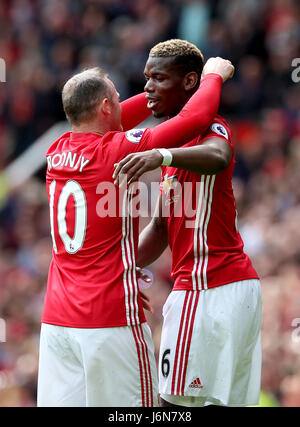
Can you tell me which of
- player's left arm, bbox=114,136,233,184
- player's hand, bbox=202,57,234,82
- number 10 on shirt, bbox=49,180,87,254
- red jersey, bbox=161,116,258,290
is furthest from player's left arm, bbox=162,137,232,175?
number 10 on shirt, bbox=49,180,87,254

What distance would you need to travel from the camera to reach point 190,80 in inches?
195

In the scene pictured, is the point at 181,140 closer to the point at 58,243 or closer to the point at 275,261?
the point at 58,243

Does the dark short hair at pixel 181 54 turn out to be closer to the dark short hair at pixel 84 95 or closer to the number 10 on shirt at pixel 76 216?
the dark short hair at pixel 84 95

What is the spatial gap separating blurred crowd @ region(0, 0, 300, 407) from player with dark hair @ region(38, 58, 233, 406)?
3.04 m

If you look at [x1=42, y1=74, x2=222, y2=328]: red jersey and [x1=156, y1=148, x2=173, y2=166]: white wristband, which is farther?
[x1=42, y1=74, x2=222, y2=328]: red jersey

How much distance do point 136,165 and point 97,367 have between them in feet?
3.58

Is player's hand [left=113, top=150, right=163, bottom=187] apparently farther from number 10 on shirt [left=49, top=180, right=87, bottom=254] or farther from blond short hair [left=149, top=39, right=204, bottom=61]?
blond short hair [left=149, top=39, right=204, bottom=61]

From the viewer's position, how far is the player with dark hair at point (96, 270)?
451cm

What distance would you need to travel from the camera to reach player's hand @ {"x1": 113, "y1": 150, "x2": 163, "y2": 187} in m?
4.25

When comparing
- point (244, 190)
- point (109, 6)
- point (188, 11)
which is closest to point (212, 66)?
point (244, 190)

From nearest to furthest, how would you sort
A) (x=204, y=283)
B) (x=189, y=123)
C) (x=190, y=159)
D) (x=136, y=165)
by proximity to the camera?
1. (x=136, y=165)
2. (x=190, y=159)
3. (x=189, y=123)
4. (x=204, y=283)

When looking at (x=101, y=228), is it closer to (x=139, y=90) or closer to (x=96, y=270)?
(x=96, y=270)

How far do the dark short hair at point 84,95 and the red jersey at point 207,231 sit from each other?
1.97ft

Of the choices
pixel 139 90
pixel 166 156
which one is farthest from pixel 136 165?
pixel 139 90
